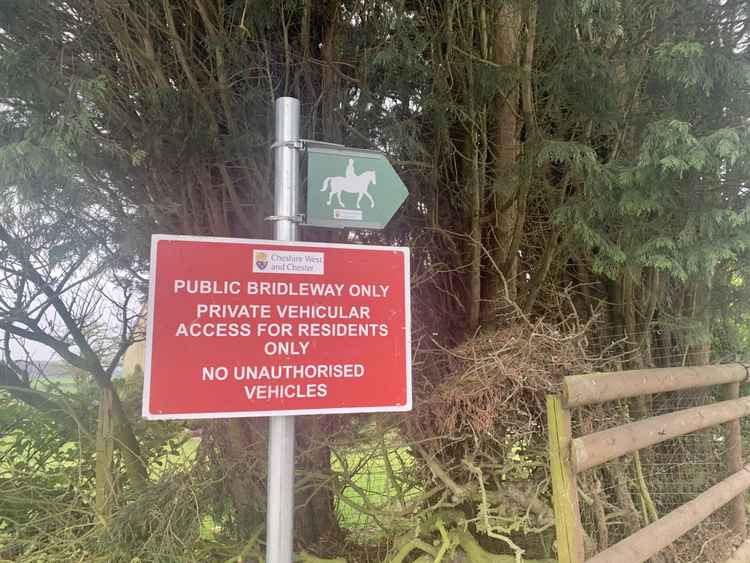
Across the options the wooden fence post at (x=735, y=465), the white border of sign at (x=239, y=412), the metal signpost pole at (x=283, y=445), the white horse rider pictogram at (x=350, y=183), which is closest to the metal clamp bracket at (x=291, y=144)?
the metal signpost pole at (x=283, y=445)

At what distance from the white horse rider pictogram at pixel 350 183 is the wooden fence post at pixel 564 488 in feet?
4.20

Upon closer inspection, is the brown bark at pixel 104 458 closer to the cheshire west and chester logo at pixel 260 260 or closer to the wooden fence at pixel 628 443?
the cheshire west and chester logo at pixel 260 260

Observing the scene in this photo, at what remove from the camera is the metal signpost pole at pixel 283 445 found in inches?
78.7

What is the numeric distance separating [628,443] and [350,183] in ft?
6.55

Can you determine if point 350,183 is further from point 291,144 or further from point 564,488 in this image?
point 564,488

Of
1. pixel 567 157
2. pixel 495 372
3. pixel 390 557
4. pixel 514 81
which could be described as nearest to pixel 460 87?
pixel 514 81

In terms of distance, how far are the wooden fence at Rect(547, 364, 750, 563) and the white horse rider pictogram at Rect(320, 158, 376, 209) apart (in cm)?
125

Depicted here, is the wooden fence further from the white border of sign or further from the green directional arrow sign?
the green directional arrow sign

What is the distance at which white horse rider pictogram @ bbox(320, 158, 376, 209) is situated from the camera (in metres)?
2.16

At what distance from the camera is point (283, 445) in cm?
201

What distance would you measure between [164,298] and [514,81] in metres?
2.54

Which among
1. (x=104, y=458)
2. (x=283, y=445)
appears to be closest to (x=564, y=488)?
(x=283, y=445)

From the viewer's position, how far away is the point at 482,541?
383cm

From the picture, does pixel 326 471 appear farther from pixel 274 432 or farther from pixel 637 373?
pixel 637 373
